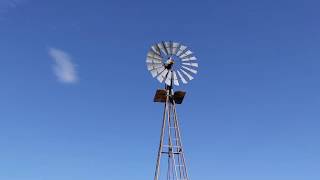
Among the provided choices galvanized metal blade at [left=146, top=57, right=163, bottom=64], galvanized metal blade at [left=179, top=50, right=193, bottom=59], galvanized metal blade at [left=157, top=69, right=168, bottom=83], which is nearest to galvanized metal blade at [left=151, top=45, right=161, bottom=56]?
galvanized metal blade at [left=146, top=57, right=163, bottom=64]

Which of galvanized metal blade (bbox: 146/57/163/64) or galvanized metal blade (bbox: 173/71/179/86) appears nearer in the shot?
galvanized metal blade (bbox: 146/57/163/64)

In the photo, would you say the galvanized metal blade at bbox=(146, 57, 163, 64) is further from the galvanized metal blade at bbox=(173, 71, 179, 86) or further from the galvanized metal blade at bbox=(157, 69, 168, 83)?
the galvanized metal blade at bbox=(173, 71, 179, 86)

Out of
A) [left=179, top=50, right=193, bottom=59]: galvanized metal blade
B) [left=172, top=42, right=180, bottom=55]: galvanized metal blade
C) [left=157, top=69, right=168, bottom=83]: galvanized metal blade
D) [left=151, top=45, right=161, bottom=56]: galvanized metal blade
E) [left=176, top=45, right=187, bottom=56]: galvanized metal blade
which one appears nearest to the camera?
[left=157, top=69, right=168, bottom=83]: galvanized metal blade

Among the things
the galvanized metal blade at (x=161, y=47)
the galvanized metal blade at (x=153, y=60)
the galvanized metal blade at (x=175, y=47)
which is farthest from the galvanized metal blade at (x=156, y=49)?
the galvanized metal blade at (x=175, y=47)

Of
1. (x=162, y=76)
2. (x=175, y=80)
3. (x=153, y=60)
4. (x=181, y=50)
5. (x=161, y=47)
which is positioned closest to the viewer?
(x=162, y=76)

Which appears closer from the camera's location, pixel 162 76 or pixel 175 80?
pixel 162 76

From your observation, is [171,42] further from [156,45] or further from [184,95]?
[184,95]

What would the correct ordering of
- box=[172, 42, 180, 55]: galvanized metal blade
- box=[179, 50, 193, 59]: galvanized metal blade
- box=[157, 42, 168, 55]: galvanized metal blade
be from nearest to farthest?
box=[157, 42, 168, 55]: galvanized metal blade → box=[172, 42, 180, 55]: galvanized metal blade → box=[179, 50, 193, 59]: galvanized metal blade

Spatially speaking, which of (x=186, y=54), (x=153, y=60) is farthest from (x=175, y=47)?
(x=153, y=60)

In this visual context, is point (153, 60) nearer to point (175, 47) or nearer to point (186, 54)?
point (175, 47)

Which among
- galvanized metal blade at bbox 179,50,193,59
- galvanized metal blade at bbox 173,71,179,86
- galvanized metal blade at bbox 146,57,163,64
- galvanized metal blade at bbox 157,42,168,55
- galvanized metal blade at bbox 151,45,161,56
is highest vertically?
galvanized metal blade at bbox 179,50,193,59

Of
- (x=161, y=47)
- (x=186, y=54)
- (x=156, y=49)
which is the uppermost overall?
(x=186, y=54)

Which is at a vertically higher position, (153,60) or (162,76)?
(153,60)

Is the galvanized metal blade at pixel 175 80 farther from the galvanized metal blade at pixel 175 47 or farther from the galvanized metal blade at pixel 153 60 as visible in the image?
the galvanized metal blade at pixel 175 47
